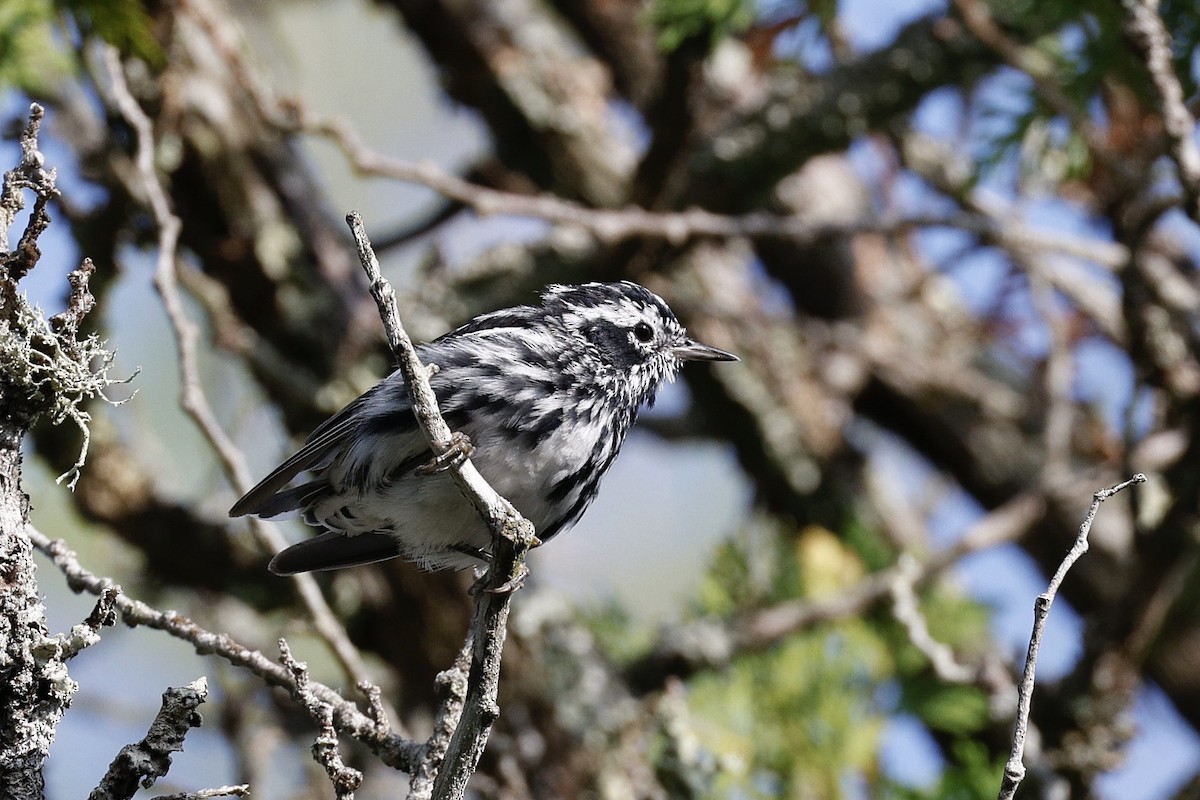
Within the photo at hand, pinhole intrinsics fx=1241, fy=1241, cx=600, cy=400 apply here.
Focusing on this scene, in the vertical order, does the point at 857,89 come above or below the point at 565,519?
above

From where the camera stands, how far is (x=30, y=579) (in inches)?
66.9

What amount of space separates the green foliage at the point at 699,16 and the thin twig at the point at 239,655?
2.32m


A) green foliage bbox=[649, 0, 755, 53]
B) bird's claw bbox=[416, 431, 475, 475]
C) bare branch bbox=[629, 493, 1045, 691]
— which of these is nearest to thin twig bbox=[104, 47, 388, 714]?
bird's claw bbox=[416, 431, 475, 475]

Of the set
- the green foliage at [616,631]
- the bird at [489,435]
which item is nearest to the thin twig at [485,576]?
the bird at [489,435]

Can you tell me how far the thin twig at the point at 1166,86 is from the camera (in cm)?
276

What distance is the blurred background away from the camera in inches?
146

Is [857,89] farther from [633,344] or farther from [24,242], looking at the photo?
[24,242]

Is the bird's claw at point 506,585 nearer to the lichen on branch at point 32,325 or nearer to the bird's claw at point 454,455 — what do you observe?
the bird's claw at point 454,455

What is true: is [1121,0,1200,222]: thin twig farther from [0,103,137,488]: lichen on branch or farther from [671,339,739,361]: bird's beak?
[0,103,137,488]: lichen on branch

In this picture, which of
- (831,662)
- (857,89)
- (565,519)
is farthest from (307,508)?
(857,89)

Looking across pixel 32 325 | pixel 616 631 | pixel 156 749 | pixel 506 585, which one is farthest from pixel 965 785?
pixel 32 325

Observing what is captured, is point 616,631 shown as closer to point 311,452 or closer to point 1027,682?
point 311,452

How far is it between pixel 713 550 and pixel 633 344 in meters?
1.68

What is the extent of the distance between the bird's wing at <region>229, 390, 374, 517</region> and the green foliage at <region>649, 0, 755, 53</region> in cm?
145
